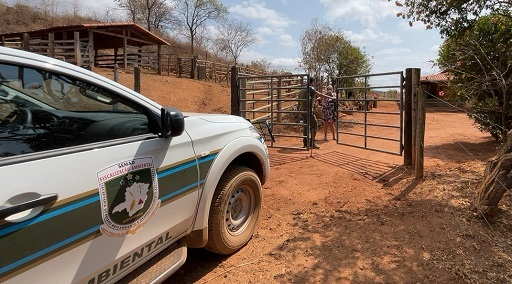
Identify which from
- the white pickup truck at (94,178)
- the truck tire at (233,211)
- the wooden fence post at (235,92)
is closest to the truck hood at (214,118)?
the white pickup truck at (94,178)

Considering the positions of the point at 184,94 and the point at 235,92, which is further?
the point at 184,94

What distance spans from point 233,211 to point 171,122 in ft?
4.57

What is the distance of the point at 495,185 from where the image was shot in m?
3.49

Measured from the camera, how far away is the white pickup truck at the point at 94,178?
1459 mm

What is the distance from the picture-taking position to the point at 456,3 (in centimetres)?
463

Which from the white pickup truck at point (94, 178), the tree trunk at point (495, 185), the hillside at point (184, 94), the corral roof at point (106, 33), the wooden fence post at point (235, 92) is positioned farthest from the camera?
the corral roof at point (106, 33)

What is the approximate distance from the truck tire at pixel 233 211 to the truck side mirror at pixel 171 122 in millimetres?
853

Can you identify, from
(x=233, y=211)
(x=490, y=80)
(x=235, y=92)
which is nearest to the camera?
(x=233, y=211)

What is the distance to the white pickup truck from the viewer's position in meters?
1.46

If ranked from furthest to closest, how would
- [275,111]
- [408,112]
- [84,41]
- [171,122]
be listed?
[84,41] → [275,111] → [408,112] → [171,122]

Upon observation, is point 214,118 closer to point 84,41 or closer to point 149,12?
point 84,41

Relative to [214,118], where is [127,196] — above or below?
below

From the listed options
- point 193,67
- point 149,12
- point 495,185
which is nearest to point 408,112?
point 495,185

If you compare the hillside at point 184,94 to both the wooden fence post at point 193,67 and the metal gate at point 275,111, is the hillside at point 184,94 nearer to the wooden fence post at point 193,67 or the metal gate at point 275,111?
the wooden fence post at point 193,67
